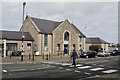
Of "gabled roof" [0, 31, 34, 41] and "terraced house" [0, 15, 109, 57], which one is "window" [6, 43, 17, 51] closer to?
"terraced house" [0, 15, 109, 57]

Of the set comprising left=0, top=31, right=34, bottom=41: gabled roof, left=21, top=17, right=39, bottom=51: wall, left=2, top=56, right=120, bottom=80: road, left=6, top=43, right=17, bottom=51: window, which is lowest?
left=2, top=56, right=120, bottom=80: road

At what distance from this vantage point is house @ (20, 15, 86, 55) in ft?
192

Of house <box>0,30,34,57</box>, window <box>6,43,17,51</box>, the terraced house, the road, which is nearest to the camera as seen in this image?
the road

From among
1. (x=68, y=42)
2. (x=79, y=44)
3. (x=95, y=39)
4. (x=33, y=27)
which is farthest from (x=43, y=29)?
(x=95, y=39)

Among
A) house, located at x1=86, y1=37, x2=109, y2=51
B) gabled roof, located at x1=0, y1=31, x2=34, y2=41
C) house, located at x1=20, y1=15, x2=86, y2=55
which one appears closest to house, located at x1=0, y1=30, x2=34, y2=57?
gabled roof, located at x1=0, y1=31, x2=34, y2=41

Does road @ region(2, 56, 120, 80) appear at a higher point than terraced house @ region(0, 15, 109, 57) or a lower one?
lower

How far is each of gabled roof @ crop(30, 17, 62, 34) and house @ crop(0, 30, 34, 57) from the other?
12.2 feet

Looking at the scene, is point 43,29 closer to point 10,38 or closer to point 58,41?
point 58,41

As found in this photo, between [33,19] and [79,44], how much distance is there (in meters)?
13.9

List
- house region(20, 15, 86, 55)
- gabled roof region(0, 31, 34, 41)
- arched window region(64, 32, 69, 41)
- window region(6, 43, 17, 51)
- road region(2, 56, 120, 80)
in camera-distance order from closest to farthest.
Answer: road region(2, 56, 120, 80) < gabled roof region(0, 31, 34, 41) < window region(6, 43, 17, 51) < house region(20, 15, 86, 55) < arched window region(64, 32, 69, 41)

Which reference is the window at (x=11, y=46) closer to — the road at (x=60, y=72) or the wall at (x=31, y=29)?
the wall at (x=31, y=29)

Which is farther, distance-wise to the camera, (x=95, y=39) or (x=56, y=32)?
(x=95, y=39)

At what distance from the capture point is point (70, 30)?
65125mm

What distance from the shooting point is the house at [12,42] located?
48.5m
